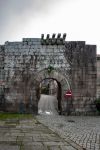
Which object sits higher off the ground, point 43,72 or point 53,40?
point 53,40

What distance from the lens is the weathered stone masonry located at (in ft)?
46.9

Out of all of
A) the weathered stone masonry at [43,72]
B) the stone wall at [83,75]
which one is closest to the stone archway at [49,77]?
the weathered stone masonry at [43,72]

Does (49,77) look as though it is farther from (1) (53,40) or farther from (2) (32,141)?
(2) (32,141)

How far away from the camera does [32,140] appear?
21.9 ft

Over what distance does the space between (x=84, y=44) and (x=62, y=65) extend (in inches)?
63.6

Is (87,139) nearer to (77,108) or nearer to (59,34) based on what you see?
(77,108)

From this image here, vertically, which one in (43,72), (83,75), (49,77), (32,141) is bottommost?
(32,141)

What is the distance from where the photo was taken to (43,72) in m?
14.4

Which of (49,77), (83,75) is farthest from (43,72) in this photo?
(83,75)

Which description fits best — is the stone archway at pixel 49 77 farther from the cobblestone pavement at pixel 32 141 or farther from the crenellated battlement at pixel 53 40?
the cobblestone pavement at pixel 32 141

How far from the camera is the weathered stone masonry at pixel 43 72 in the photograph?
14.3m

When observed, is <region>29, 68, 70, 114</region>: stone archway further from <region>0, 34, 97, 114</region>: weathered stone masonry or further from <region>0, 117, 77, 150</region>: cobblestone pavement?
<region>0, 117, 77, 150</region>: cobblestone pavement

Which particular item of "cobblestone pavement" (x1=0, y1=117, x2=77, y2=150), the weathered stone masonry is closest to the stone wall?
the weathered stone masonry

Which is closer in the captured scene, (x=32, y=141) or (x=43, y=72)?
(x=32, y=141)
